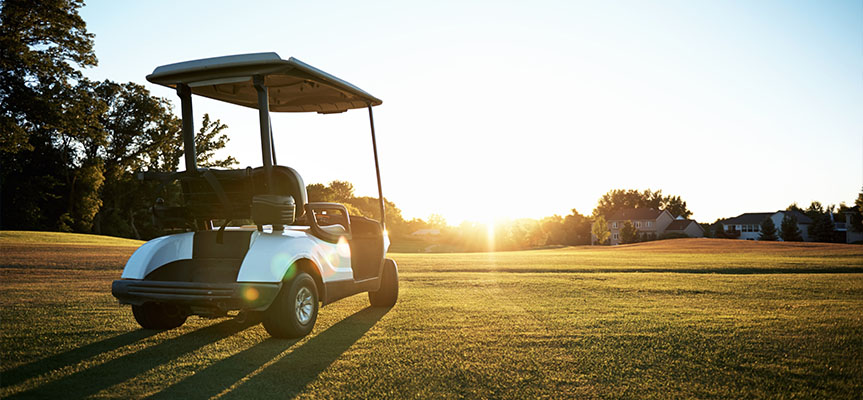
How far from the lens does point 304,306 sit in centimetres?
580

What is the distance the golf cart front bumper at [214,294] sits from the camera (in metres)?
5.13

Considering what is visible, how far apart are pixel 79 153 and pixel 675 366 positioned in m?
53.4

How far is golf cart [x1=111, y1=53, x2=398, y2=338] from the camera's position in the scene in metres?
5.27

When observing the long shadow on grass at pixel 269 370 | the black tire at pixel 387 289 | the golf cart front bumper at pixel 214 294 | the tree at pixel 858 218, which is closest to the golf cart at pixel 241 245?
the golf cart front bumper at pixel 214 294

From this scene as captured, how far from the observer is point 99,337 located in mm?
5734

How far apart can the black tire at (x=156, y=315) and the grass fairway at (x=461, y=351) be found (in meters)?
0.13

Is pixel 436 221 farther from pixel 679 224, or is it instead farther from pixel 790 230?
pixel 790 230

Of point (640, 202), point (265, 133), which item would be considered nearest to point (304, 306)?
point (265, 133)

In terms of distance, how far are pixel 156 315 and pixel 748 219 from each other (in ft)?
340

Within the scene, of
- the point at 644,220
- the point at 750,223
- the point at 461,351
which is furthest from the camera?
the point at 644,220

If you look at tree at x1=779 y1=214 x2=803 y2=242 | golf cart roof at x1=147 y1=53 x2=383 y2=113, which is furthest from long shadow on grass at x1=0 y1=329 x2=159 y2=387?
tree at x1=779 y1=214 x2=803 y2=242

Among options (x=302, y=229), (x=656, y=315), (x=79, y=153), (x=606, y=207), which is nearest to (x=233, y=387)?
(x=302, y=229)

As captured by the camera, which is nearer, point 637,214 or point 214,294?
point 214,294

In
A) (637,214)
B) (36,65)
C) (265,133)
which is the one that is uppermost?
(36,65)
